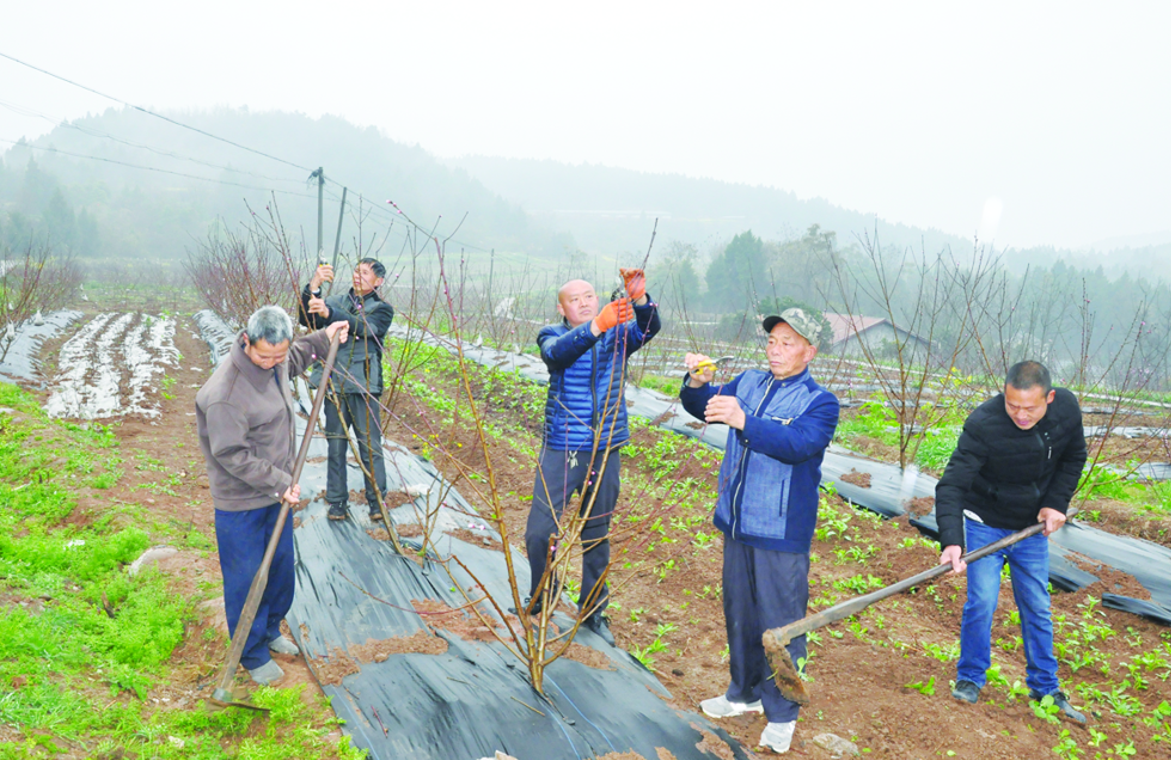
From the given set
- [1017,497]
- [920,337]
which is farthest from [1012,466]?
[920,337]

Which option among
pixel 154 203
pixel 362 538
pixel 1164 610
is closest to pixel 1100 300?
pixel 1164 610

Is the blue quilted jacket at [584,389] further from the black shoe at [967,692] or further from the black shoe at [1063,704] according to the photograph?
the black shoe at [1063,704]

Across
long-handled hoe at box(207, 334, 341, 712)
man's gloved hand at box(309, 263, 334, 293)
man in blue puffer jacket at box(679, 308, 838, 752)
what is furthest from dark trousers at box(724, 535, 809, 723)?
man's gloved hand at box(309, 263, 334, 293)

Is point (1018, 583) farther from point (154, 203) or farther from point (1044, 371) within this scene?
point (154, 203)

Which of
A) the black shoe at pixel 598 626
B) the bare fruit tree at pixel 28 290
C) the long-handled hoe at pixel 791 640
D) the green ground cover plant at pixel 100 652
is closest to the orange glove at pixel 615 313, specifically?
the long-handled hoe at pixel 791 640

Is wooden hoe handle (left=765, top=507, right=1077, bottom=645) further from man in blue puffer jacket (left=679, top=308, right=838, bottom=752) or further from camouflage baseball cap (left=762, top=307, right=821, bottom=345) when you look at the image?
camouflage baseball cap (left=762, top=307, right=821, bottom=345)

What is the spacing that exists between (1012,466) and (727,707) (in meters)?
1.53

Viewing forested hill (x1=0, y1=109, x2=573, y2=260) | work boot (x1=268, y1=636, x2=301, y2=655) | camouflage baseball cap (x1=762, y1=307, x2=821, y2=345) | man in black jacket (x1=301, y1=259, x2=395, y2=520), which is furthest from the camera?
forested hill (x1=0, y1=109, x2=573, y2=260)

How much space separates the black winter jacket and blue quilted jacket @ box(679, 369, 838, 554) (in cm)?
78

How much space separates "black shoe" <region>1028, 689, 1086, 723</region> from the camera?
108 inches

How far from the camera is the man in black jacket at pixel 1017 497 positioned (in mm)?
2631

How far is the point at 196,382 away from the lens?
11016mm

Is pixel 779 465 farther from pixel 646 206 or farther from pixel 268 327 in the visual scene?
pixel 646 206

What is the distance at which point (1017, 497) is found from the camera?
8.82 ft
